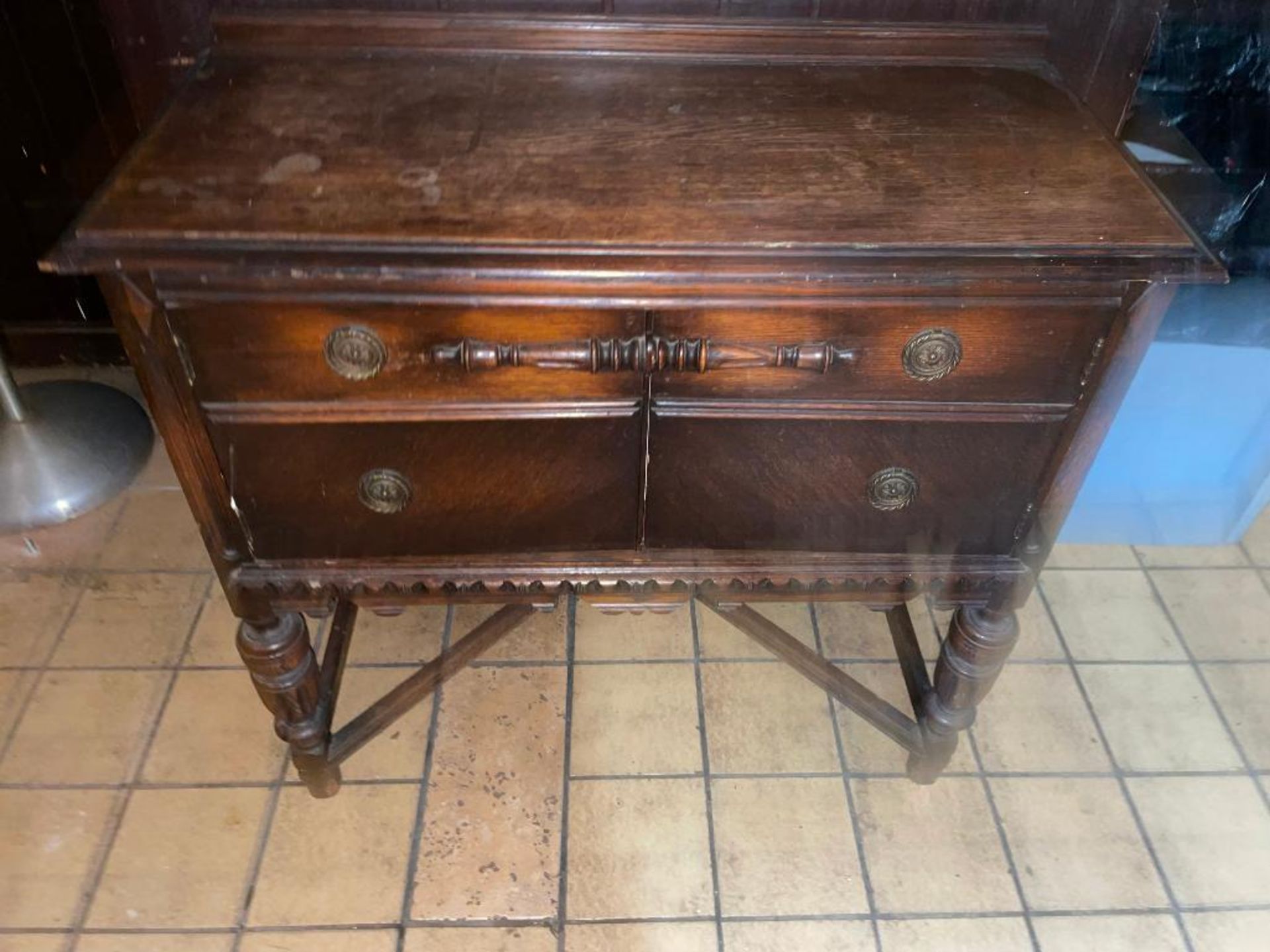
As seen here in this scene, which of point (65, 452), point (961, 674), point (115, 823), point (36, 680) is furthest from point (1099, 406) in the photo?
point (65, 452)

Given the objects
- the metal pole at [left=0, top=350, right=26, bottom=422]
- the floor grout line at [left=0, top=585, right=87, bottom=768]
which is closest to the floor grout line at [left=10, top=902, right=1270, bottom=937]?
the floor grout line at [left=0, top=585, right=87, bottom=768]

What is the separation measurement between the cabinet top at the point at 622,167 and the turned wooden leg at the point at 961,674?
23.1 inches

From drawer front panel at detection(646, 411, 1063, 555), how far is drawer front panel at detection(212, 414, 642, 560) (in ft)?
0.21

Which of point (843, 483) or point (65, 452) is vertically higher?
point (843, 483)

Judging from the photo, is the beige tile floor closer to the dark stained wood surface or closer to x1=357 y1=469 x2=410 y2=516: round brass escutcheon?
x1=357 y1=469 x2=410 y2=516: round brass escutcheon

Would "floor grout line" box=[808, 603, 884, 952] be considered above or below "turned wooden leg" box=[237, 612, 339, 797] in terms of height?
below

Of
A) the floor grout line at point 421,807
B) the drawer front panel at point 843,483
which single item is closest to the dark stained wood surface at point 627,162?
the drawer front panel at point 843,483

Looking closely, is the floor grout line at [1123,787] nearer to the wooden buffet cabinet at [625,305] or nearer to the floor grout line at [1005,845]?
the floor grout line at [1005,845]

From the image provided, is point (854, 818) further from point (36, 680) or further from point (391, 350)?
point (36, 680)

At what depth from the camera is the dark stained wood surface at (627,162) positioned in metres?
0.99

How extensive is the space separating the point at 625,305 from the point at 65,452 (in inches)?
70.5

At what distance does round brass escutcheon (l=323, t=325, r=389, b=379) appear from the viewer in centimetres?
104

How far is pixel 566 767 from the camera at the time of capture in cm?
174

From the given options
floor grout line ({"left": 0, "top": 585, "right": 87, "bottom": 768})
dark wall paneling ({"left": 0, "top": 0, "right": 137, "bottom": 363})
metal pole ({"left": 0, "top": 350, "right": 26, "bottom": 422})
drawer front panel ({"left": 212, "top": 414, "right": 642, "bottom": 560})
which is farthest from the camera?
metal pole ({"left": 0, "top": 350, "right": 26, "bottom": 422})
